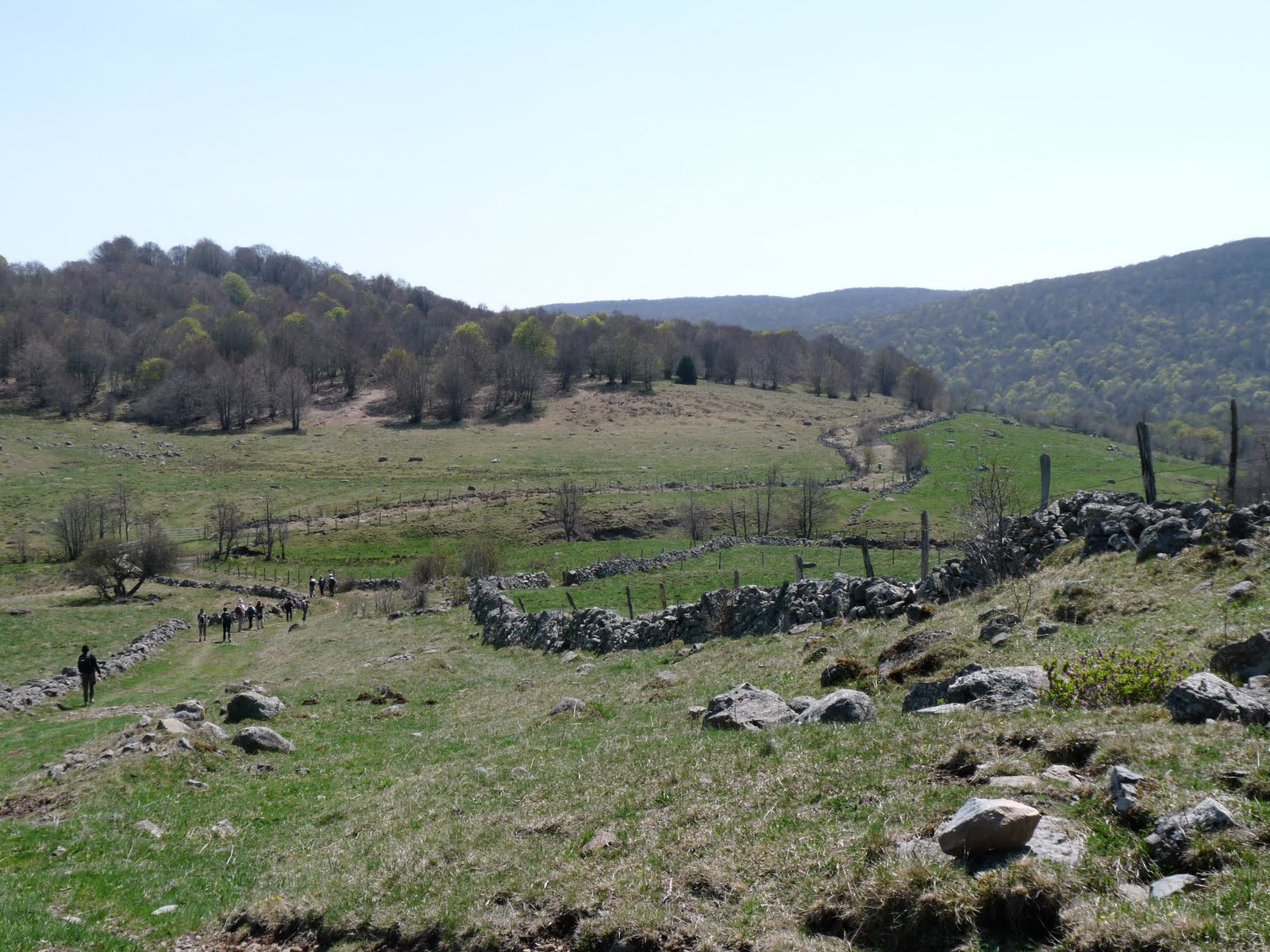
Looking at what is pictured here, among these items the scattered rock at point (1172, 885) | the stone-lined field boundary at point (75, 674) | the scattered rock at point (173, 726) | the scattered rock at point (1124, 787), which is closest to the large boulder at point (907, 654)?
the scattered rock at point (1124, 787)

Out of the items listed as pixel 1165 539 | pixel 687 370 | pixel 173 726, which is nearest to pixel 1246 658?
pixel 1165 539

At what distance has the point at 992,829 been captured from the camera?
701cm

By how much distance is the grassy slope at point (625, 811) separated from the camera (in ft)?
24.8

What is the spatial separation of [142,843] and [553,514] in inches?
2646

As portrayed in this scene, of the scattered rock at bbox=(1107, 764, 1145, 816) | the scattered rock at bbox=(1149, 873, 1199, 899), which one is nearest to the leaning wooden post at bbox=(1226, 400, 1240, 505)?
the scattered rock at bbox=(1107, 764, 1145, 816)

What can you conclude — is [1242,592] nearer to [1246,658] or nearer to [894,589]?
[1246,658]

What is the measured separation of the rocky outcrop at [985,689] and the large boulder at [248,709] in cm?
1503

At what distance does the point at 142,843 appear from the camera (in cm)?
1264

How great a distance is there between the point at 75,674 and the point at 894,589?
94.5ft

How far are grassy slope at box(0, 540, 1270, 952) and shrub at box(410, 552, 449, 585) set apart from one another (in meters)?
37.8

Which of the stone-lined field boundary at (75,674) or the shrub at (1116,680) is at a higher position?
the shrub at (1116,680)

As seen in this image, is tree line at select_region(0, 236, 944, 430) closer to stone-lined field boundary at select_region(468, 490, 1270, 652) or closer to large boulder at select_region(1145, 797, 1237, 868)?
stone-lined field boundary at select_region(468, 490, 1270, 652)

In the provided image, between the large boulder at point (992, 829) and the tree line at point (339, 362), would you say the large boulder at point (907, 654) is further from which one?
the tree line at point (339, 362)

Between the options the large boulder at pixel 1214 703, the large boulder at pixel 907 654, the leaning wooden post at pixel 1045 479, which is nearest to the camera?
the large boulder at pixel 1214 703
